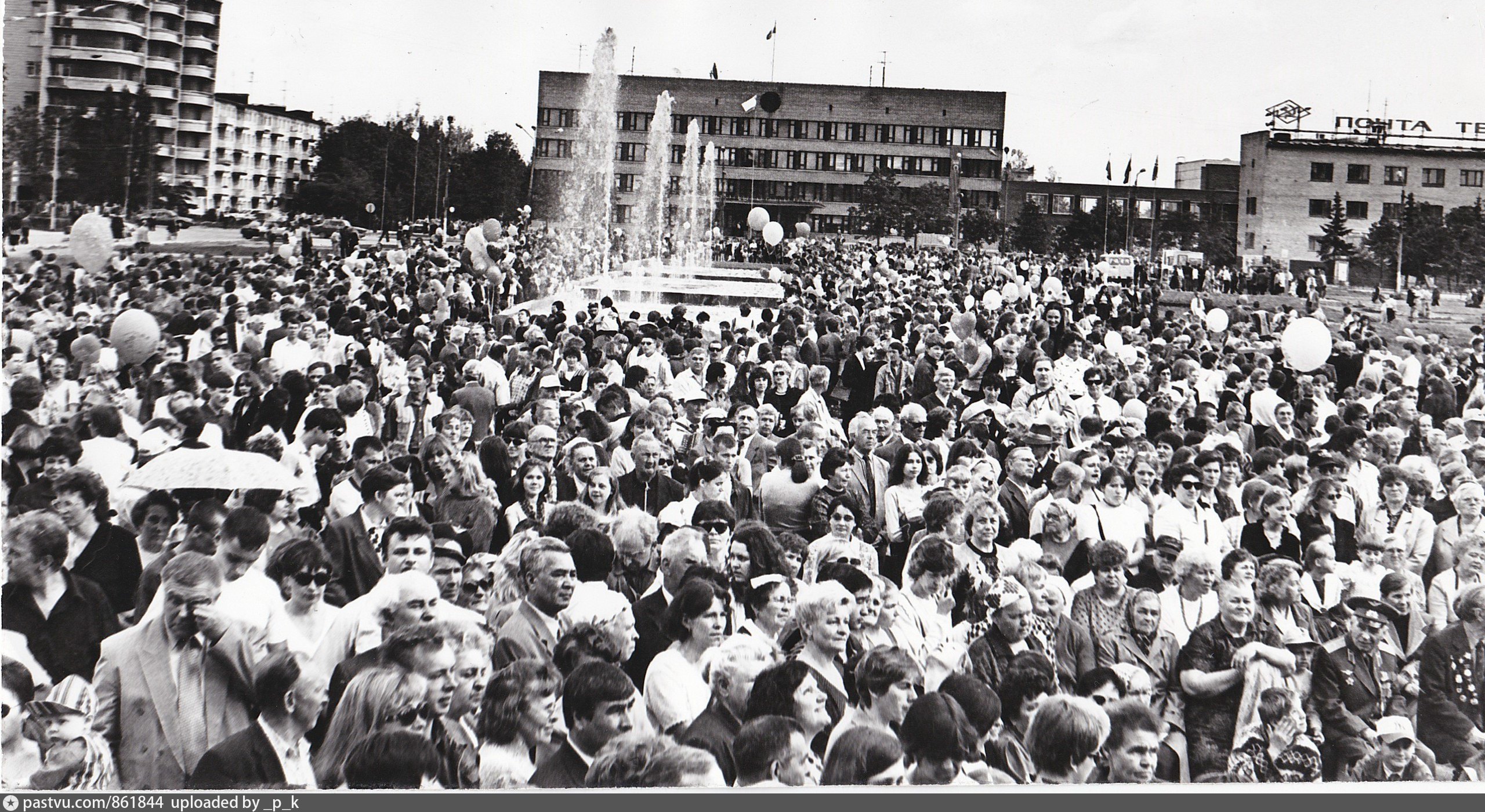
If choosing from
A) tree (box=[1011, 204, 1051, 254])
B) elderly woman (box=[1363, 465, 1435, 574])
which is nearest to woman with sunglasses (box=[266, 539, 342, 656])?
→ elderly woman (box=[1363, 465, 1435, 574])

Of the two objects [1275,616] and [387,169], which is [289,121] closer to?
[387,169]

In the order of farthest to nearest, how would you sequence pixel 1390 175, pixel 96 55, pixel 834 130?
1. pixel 834 130
2. pixel 1390 175
3. pixel 96 55

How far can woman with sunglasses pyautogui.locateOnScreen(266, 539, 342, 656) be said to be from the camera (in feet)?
15.9

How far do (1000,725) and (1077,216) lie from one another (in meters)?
59.2

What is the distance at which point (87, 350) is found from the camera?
8391mm

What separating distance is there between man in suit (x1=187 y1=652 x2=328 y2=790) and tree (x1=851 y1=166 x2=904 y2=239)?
66502mm

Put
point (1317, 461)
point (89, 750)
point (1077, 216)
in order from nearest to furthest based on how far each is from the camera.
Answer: point (89, 750) < point (1317, 461) < point (1077, 216)

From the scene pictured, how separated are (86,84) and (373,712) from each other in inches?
275

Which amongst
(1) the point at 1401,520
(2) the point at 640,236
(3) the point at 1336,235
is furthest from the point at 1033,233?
(1) the point at 1401,520

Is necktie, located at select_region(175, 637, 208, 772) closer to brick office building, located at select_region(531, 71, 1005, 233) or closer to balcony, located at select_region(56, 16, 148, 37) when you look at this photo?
balcony, located at select_region(56, 16, 148, 37)

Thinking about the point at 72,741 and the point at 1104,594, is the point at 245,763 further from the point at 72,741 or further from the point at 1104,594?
the point at 1104,594

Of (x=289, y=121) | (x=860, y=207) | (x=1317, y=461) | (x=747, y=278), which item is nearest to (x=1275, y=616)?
(x=1317, y=461)

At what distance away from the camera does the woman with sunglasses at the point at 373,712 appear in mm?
4086

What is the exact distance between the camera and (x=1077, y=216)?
201ft
